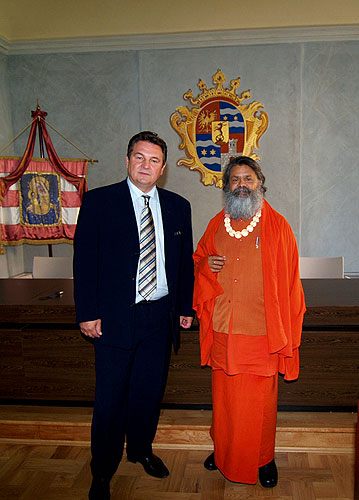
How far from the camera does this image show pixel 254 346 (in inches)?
88.0

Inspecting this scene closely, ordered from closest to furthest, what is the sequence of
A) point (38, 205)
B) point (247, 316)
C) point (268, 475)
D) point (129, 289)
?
point (129, 289) < point (247, 316) < point (268, 475) < point (38, 205)

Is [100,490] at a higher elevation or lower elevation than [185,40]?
lower

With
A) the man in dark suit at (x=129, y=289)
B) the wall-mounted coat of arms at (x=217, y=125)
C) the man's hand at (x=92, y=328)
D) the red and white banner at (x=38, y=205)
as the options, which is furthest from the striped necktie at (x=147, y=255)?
the wall-mounted coat of arms at (x=217, y=125)

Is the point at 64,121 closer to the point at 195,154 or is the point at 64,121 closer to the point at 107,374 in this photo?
the point at 195,154

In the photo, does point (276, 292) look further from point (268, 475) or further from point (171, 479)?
point (171, 479)

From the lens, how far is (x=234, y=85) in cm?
605

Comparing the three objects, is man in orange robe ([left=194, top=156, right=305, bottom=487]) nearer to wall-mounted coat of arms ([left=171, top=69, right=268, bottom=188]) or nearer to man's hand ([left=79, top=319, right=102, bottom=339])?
man's hand ([left=79, top=319, right=102, bottom=339])

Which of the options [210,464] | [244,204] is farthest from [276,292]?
[210,464]

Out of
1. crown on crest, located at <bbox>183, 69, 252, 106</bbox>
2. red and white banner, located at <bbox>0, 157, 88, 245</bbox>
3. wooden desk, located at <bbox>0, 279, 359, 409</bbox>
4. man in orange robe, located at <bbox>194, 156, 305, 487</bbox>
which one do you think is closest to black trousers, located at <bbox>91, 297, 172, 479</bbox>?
man in orange robe, located at <bbox>194, 156, 305, 487</bbox>

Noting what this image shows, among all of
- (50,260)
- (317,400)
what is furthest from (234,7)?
(317,400)

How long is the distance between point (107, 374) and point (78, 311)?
0.33 m

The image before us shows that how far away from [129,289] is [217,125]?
14.8ft

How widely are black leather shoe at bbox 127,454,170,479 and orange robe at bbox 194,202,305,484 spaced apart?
0.32m

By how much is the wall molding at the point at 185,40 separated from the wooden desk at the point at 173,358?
4.19m
